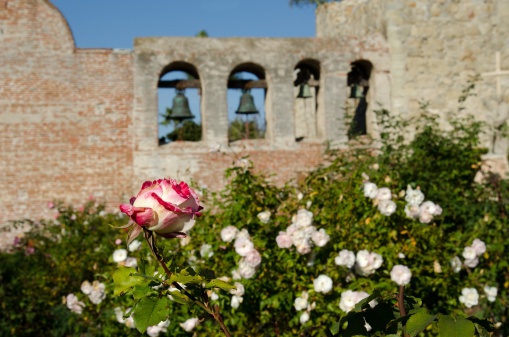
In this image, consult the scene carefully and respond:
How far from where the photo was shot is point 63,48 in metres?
10.5

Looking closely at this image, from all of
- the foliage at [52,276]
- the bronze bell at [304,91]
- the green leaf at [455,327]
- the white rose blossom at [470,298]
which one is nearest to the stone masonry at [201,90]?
the bronze bell at [304,91]

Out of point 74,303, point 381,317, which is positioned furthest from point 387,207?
point 381,317

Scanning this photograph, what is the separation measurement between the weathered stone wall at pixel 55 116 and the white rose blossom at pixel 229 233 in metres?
6.05

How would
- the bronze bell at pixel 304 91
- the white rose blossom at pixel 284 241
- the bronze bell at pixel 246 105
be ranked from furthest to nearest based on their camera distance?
the bronze bell at pixel 304 91, the bronze bell at pixel 246 105, the white rose blossom at pixel 284 241

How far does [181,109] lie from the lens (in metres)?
10.5

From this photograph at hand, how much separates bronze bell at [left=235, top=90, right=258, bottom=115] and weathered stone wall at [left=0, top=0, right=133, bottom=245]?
5.68 ft

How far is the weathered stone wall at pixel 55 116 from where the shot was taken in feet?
33.8

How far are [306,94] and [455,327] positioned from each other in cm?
1000

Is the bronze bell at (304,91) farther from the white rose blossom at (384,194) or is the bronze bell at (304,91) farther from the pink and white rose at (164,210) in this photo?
the pink and white rose at (164,210)

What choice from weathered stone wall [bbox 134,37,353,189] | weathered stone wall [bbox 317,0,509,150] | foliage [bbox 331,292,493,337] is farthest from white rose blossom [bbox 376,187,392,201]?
weathered stone wall [bbox 317,0,509,150]

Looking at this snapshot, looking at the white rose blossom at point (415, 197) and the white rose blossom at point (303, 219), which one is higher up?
the white rose blossom at point (415, 197)

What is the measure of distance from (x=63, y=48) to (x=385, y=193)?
718 cm

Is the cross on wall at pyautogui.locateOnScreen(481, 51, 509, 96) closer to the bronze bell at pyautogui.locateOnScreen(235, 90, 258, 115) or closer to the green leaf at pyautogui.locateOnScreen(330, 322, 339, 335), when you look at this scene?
the bronze bell at pyautogui.locateOnScreen(235, 90, 258, 115)

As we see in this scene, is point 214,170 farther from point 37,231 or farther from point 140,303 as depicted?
point 140,303
